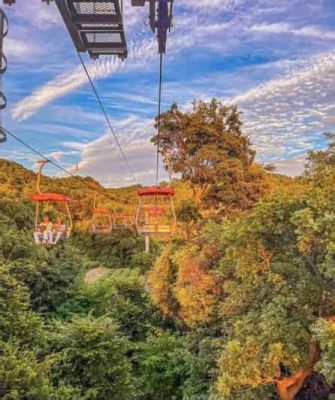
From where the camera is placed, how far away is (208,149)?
1638cm

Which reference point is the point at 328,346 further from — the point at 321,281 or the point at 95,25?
the point at 95,25

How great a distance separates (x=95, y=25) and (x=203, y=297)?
9930mm

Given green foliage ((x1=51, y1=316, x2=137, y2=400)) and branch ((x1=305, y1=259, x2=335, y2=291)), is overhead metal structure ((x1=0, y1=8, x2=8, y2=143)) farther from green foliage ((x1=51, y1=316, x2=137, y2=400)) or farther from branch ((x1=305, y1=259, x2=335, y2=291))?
green foliage ((x1=51, y1=316, x2=137, y2=400))

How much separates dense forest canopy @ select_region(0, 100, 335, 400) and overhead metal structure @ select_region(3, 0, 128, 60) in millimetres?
4767

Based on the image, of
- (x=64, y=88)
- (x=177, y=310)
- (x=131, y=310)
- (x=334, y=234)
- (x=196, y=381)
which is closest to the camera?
(x=334, y=234)

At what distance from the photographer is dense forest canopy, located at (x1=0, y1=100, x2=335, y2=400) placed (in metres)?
7.30

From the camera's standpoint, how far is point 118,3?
2035 mm

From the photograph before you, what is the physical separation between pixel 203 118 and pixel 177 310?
6793 millimetres

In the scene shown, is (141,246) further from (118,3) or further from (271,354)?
(118,3)

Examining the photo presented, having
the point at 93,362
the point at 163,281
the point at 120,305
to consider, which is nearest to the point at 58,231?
the point at 93,362

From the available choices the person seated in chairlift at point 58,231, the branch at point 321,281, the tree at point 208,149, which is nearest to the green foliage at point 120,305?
the tree at point 208,149

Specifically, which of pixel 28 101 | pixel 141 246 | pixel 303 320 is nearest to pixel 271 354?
pixel 303 320

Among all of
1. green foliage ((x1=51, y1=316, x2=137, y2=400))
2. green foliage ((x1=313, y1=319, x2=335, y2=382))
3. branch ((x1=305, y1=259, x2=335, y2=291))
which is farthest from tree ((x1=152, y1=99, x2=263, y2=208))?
green foliage ((x1=313, y1=319, x2=335, y2=382))

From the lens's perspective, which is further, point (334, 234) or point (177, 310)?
point (177, 310)
